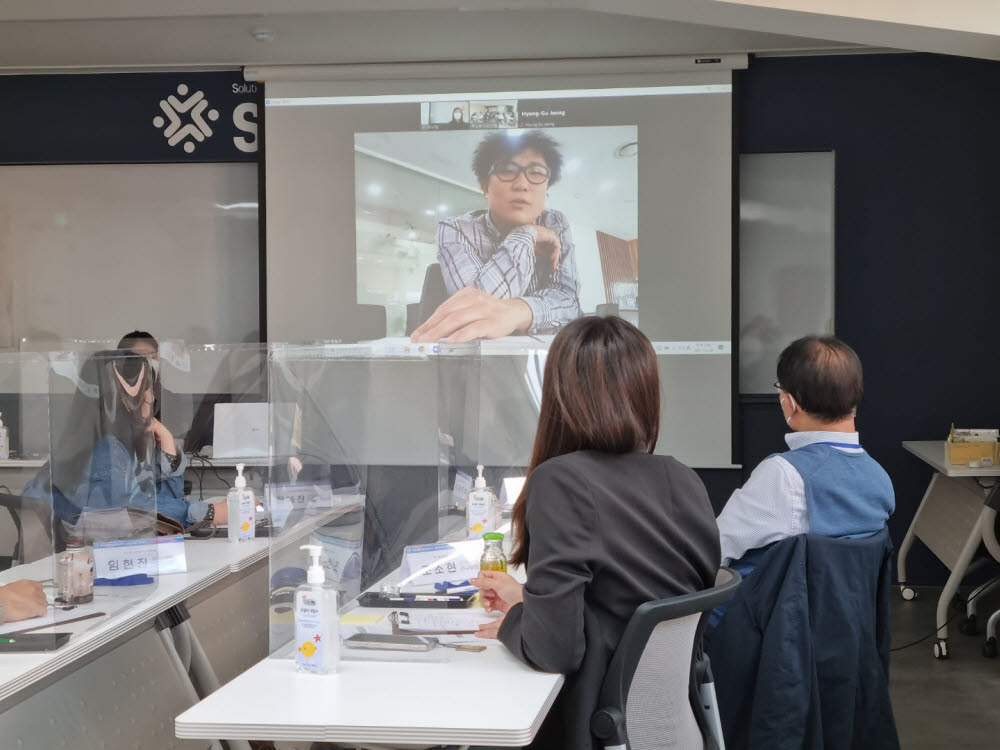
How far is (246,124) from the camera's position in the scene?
18.5ft

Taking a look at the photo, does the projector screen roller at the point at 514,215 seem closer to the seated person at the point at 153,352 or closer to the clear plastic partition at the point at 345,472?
the seated person at the point at 153,352

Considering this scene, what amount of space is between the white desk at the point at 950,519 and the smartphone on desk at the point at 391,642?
2.97 m

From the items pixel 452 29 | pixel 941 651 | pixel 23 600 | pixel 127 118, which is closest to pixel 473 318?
pixel 452 29

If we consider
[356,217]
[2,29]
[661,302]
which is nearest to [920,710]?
[661,302]

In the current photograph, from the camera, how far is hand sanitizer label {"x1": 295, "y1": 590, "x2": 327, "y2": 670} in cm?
170

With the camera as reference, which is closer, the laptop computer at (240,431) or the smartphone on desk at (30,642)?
the smartphone on desk at (30,642)

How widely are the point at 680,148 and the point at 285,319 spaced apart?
2296 millimetres

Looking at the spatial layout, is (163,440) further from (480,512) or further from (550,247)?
(550,247)

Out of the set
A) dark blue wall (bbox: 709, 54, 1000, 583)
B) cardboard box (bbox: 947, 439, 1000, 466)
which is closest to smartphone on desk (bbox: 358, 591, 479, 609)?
cardboard box (bbox: 947, 439, 1000, 466)

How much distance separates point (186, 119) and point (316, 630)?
4607 millimetres

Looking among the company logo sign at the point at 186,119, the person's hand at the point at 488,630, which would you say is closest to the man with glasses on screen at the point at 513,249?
the company logo sign at the point at 186,119

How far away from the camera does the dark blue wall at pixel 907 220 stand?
5.25 metres

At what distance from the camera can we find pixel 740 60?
5113 millimetres

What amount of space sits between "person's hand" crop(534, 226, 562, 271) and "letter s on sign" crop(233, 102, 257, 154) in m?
1.70
